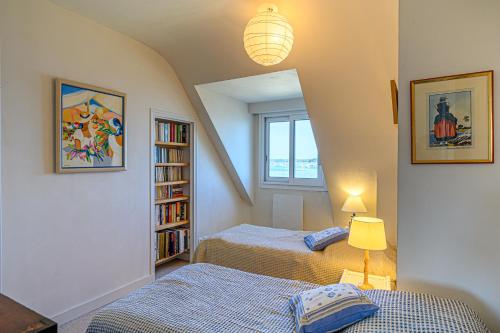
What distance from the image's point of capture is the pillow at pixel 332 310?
125cm

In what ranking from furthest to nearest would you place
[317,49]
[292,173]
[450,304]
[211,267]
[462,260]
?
[292,173] < [317,49] < [211,267] < [462,260] < [450,304]

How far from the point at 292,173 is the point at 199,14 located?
9.12 feet

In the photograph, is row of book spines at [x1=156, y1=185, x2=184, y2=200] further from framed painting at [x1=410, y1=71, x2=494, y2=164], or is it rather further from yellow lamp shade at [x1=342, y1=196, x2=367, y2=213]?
framed painting at [x1=410, y1=71, x2=494, y2=164]

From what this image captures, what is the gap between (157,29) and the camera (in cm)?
262

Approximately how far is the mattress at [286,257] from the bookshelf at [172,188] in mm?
855

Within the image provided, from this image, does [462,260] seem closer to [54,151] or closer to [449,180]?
[449,180]

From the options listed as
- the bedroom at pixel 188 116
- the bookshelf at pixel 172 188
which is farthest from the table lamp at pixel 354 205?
the bookshelf at pixel 172 188

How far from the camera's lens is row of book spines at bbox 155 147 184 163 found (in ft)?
11.6

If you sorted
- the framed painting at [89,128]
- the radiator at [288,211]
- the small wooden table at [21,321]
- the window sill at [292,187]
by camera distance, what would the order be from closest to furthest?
the small wooden table at [21,321]
the framed painting at [89,128]
the window sill at [292,187]
the radiator at [288,211]

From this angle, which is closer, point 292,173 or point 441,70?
point 441,70

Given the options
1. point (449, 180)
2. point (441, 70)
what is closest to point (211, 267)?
point (449, 180)

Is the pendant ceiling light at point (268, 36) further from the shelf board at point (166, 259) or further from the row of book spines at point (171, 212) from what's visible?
the shelf board at point (166, 259)

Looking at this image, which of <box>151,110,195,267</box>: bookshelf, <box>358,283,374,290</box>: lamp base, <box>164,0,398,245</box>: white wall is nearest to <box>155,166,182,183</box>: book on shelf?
<box>151,110,195,267</box>: bookshelf

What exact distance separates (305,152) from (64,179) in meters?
3.17
